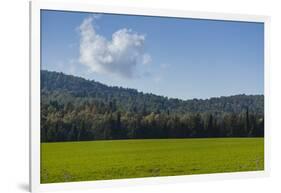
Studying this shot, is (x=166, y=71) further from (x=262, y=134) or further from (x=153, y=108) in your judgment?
(x=262, y=134)

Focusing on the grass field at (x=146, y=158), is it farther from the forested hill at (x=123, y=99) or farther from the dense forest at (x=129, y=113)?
the forested hill at (x=123, y=99)

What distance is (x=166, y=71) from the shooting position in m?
6.39

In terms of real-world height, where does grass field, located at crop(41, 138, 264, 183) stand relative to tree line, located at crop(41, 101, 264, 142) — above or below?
below

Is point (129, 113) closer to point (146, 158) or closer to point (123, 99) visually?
point (123, 99)

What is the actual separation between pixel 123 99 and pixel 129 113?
188 millimetres

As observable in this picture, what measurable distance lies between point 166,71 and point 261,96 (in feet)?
4.51

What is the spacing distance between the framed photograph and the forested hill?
0.01 m

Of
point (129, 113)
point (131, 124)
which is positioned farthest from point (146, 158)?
point (129, 113)

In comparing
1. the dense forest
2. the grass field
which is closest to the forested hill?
the dense forest

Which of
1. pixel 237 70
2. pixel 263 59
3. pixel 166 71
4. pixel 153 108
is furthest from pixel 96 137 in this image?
pixel 263 59

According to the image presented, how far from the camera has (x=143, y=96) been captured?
20.6ft

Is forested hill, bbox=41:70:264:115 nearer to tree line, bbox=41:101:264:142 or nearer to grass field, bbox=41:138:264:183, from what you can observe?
tree line, bbox=41:101:264:142

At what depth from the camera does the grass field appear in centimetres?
597

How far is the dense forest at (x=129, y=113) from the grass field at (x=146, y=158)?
9 centimetres
